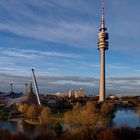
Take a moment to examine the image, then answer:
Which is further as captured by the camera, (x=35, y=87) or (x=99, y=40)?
(x=99, y=40)

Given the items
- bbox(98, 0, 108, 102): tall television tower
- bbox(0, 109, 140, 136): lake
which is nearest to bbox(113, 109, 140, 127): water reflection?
bbox(0, 109, 140, 136): lake

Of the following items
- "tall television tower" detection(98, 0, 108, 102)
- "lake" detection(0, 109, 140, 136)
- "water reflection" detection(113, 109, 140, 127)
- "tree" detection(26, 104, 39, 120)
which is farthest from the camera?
"tall television tower" detection(98, 0, 108, 102)

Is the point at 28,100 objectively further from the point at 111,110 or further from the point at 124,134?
the point at 124,134

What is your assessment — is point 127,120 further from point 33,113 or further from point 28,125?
point 28,125

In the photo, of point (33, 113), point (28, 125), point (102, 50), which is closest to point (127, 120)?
point (33, 113)

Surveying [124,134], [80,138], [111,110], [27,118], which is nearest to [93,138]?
[80,138]

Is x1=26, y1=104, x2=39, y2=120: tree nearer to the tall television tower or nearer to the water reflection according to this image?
the water reflection

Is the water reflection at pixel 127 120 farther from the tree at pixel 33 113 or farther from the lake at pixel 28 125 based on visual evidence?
the tree at pixel 33 113

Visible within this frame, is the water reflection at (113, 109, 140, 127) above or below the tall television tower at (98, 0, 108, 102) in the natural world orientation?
below

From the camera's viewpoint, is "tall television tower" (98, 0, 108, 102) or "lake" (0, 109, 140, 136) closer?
"lake" (0, 109, 140, 136)

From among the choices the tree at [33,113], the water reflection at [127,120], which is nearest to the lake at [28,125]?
the water reflection at [127,120]

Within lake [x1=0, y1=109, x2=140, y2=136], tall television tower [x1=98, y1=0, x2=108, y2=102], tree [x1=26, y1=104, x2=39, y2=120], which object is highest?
tall television tower [x1=98, y1=0, x2=108, y2=102]

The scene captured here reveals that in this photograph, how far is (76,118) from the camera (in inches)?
1134

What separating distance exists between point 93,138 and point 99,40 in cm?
4782
